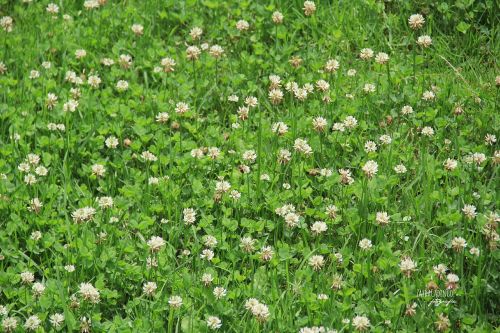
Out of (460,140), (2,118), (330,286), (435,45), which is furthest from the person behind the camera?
(435,45)

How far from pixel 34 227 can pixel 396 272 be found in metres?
1.90

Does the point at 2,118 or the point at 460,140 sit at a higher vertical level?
the point at 2,118

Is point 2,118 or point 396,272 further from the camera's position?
point 2,118

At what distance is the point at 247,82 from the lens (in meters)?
5.16

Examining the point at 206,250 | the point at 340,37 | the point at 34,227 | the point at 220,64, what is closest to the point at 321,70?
the point at 340,37

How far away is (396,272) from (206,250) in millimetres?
932

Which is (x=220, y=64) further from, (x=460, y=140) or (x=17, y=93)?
(x=460, y=140)

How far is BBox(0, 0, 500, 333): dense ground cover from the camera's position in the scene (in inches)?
150

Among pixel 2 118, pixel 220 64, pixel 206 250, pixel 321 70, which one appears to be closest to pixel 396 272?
pixel 206 250

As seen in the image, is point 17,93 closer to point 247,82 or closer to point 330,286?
point 247,82

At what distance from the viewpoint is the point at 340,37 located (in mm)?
5336

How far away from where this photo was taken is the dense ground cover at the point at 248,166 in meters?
3.82

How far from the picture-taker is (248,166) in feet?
15.0

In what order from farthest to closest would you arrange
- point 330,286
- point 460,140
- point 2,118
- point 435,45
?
point 435,45, point 2,118, point 460,140, point 330,286
